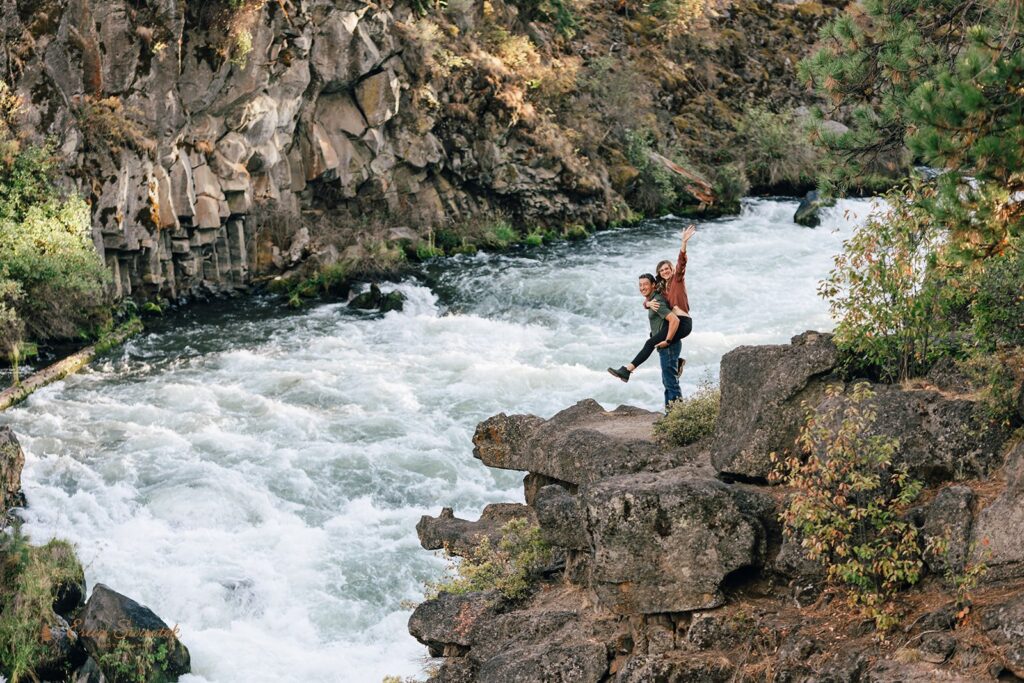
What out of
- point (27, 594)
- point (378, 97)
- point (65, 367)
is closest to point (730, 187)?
point (378, 97)

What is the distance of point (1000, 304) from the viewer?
8.13 meters

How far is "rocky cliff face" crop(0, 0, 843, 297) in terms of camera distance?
24047 mm

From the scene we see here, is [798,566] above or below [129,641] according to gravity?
above

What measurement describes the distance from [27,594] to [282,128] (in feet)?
64.7

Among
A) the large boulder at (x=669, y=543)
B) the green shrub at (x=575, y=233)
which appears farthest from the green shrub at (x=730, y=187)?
the large boulder at (x=669, y=543)

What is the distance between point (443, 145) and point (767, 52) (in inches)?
939

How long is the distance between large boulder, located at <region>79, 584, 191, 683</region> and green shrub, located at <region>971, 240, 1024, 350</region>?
876 cm

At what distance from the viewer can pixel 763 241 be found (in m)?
32.2

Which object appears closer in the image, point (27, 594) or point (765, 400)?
point (765, 400)

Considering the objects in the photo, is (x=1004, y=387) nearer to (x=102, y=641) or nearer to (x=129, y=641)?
(x=129, y=641)

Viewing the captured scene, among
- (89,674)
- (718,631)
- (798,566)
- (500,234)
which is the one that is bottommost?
(89,674)

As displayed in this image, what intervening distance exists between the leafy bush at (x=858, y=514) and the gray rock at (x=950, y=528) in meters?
0.11

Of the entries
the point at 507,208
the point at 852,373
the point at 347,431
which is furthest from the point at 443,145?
the point at 852,373

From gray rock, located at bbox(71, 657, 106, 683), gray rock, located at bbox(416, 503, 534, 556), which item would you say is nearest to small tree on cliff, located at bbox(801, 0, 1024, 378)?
gray rock, located at bbox(416, 503, 534, 556)
